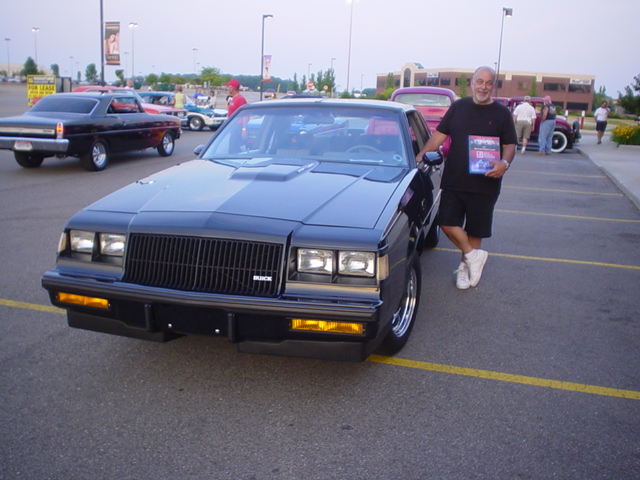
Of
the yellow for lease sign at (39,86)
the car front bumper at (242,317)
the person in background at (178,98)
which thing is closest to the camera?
the car front bumper at (242,317)

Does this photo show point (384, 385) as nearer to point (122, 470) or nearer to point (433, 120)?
point (122, 470)

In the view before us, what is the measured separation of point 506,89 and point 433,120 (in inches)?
3493

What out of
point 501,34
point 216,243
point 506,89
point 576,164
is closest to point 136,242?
point 216,243

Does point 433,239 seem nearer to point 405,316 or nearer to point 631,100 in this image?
point 405,316

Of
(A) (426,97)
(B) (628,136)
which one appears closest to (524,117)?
(A) (426,97)

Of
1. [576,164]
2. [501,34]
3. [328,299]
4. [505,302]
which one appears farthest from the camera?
[501,34]

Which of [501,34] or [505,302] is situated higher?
[501,34]

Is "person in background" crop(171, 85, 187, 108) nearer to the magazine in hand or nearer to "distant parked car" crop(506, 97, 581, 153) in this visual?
"distant parked car" crop(506, 97, 581, 153)

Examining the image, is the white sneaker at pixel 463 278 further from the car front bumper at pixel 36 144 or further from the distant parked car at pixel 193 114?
the distant parked car at pixel 193 114

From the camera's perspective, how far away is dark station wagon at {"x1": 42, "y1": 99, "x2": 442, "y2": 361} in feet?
10.0

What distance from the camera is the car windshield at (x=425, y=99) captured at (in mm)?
16375

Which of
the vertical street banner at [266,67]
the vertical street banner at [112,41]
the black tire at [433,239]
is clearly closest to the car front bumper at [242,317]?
the black tire at [433,239]

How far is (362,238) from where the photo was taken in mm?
3104

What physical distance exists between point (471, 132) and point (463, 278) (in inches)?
54.3
